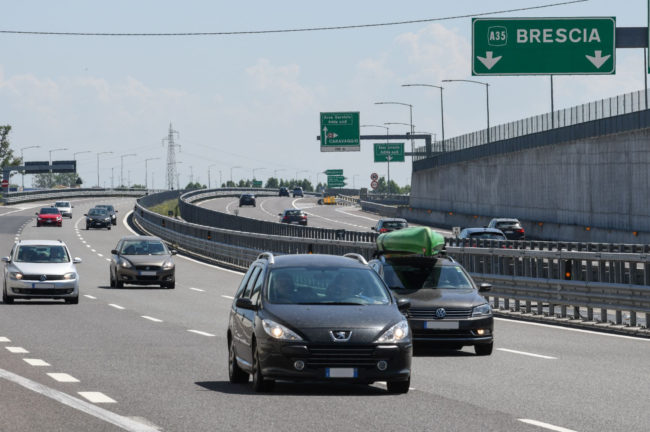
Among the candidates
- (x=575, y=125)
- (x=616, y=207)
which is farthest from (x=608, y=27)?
(x=575, y=125)

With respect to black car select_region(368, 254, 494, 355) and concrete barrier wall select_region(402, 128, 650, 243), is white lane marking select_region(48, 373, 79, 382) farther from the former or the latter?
concrete barrier wall select_region(402, 128, 650, 243)

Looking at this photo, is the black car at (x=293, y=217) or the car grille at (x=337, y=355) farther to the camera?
the black car at (x=293, y=217)

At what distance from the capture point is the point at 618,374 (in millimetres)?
14625

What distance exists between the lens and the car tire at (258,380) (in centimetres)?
Answer: 1241

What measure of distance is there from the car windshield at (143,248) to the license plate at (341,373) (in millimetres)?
24651

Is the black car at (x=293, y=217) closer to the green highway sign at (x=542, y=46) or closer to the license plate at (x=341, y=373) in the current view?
the green highway sign at (x=542, y=46)

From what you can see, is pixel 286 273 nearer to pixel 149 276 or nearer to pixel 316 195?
pixel 149 276

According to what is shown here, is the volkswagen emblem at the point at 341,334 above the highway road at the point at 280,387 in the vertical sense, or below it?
above

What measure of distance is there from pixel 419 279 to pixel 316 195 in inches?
6302

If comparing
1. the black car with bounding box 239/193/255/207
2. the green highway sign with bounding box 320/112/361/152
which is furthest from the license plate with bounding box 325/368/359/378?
the black car with bounding box 239/193/255/207

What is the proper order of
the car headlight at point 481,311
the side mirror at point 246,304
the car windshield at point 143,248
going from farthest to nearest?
1. the car windshield at point 143,248
2. the car headlight at point 481,311
3. the side mirror at point 246,304

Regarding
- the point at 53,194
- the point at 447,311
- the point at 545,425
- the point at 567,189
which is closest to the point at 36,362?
the point at 447,311

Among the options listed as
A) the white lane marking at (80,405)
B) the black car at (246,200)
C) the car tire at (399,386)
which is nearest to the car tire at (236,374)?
the car tire at (399,386)

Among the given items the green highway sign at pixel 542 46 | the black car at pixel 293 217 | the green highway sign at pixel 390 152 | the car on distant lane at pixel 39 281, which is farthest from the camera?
the green highway sign at pixel 390 152
